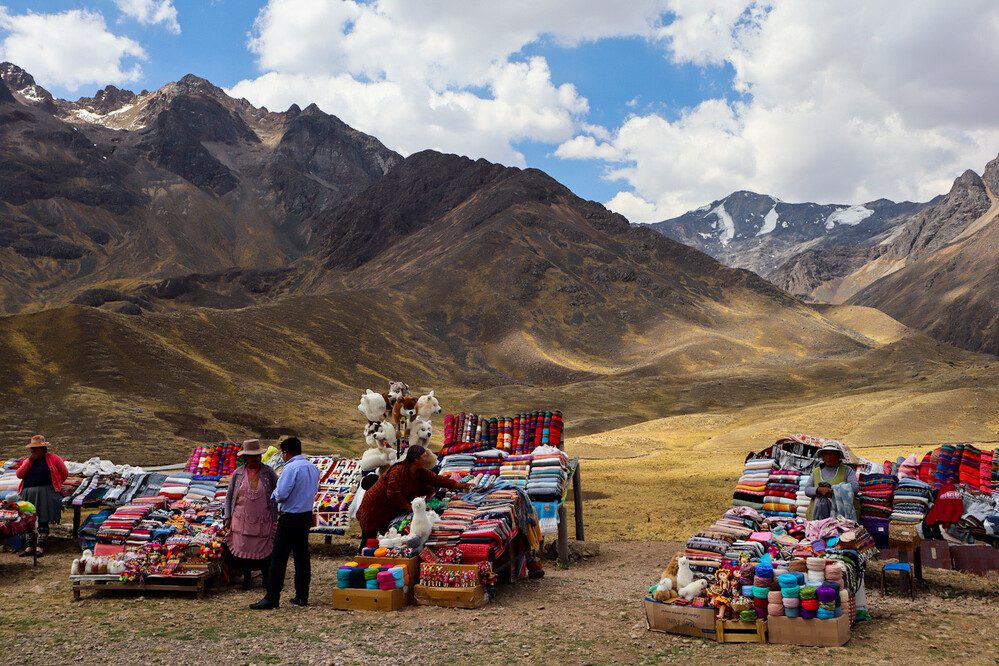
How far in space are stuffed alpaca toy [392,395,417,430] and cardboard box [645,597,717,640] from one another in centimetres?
482

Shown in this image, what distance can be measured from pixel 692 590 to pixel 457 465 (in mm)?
5392

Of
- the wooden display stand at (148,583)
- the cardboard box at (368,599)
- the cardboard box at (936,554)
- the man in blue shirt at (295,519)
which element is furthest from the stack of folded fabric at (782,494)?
the wooden display stand at (148,583)

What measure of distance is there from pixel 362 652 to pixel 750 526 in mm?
4963

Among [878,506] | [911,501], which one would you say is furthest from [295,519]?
[911,501]

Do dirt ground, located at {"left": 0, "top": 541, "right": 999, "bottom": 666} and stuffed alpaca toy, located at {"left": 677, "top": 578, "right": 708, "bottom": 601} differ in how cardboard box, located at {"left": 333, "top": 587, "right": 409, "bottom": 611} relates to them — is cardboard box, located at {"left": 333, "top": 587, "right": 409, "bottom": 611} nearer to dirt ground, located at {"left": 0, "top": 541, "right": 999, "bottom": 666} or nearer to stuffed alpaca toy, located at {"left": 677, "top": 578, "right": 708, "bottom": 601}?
dirt ground, located at {"left": 0, "top": 541, "right": 999, "bottom": 666}

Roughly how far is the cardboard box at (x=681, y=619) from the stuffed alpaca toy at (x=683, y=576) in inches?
10.4

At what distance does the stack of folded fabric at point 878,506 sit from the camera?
9.73 m

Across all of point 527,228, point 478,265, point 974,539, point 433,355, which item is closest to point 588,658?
point 974,539

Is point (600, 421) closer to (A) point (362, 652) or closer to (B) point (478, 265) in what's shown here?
(A) point (362, 652)

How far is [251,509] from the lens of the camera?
9539 mm

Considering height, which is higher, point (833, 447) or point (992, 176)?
point (992, 176)

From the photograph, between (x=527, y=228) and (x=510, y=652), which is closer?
(x=510, y=652)

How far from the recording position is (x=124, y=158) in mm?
170000

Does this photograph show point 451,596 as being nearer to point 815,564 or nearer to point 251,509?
point 251,509
